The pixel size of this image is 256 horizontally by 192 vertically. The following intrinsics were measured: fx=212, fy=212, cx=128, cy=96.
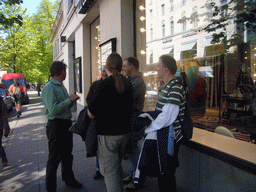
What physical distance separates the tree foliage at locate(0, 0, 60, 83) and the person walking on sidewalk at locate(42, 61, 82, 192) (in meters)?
19.9

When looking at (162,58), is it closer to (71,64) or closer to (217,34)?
(217,34)

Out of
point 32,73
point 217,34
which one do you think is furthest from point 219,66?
point 32,73

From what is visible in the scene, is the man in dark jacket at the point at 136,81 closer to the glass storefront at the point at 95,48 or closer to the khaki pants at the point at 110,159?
the khaki pants at the point at 110,159

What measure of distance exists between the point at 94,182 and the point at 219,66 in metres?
3.67

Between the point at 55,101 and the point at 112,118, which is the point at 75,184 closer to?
the point at 55,101

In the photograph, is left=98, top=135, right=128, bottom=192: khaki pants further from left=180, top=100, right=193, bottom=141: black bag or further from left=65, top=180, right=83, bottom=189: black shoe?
left=65, top=180, right=83, bottom=189: black shoe

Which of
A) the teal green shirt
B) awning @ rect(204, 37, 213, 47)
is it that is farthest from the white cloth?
awning @ rect(204, 37, 213, 47)

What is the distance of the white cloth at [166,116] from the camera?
2238mm

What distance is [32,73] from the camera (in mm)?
23641

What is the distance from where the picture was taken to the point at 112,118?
2.37 m

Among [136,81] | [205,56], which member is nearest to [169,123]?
[136,81]

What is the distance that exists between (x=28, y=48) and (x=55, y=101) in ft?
72.2

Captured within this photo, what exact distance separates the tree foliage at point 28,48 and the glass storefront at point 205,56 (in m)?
19.0

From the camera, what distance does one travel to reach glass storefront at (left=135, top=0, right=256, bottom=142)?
3908mm
